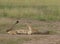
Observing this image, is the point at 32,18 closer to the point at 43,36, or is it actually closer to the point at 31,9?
the point at 31,9

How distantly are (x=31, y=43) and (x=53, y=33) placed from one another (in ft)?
7.06

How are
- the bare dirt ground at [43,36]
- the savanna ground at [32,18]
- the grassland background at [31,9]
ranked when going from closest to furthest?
the bare dirt ground at [43,36]
the savanna ground at [32,18]
the grassland background at [31,9]

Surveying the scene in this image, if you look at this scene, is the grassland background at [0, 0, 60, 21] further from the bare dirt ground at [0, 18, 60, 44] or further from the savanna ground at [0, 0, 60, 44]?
the bare dirt ground at [0, 18, 60, 44]

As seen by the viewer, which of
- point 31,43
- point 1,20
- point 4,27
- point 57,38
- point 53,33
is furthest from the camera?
point 1,20

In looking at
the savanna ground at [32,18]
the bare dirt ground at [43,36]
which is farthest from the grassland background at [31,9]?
the bare dirt ground at [43,36]

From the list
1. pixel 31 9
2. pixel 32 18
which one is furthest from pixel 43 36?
pixel 31 9

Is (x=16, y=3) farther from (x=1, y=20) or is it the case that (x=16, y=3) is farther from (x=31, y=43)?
(x=31, y=43)

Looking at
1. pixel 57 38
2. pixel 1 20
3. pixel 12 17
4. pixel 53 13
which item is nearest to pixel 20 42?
pixel 57 38

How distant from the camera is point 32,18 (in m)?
13.5

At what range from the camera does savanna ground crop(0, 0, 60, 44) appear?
895cm

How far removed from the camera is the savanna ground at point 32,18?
29.4 feet

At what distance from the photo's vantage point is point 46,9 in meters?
15.4

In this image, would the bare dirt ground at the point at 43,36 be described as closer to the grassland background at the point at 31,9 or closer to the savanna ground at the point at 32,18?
the savanna ground at the point at 32,18

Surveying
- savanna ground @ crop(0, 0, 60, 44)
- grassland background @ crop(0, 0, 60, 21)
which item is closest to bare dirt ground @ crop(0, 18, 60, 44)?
savanna ground @ crop(0, 0, 60, 44)
